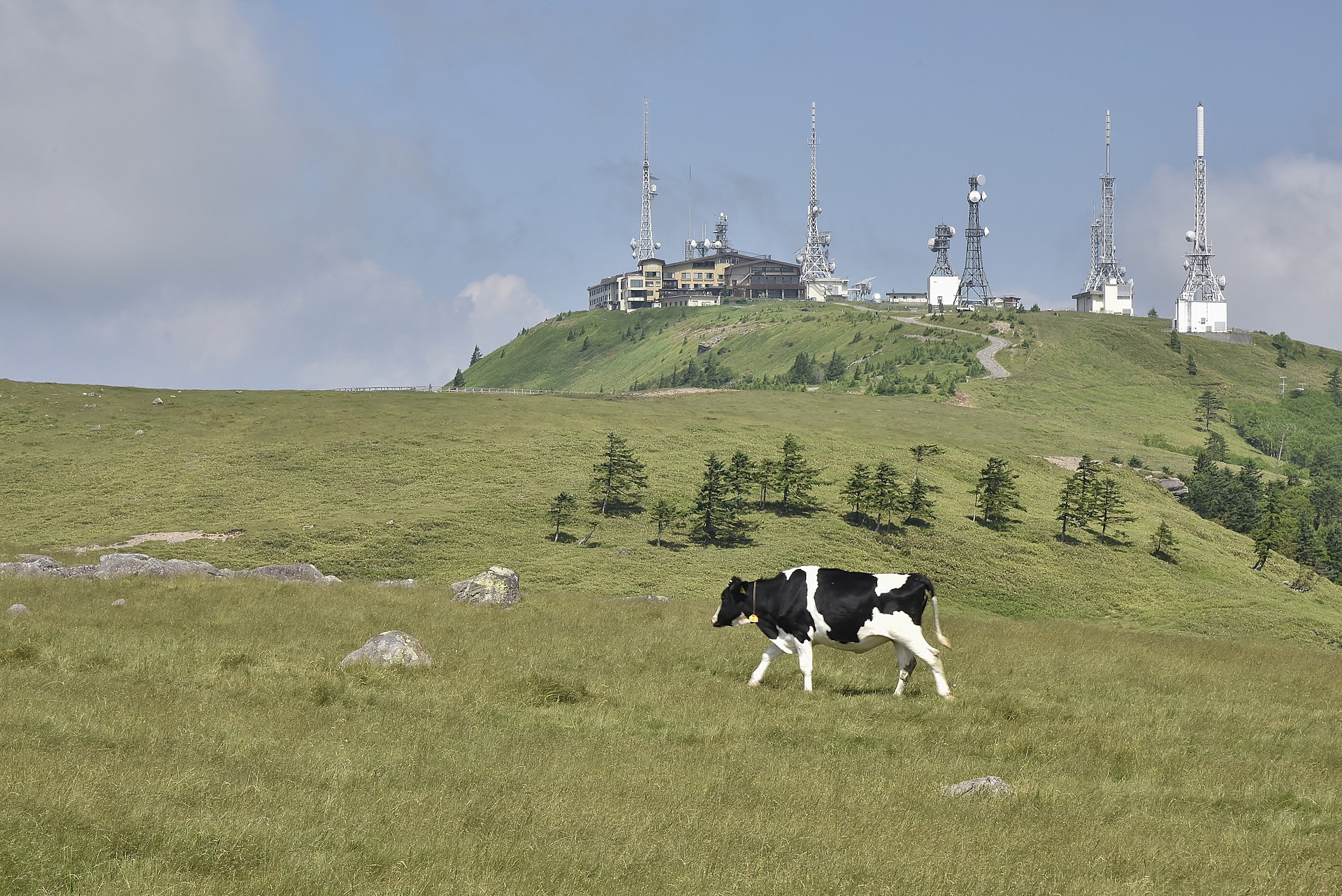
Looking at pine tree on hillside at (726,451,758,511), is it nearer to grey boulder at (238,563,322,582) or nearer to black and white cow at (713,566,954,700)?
grey boulder at (238,563,322,582)

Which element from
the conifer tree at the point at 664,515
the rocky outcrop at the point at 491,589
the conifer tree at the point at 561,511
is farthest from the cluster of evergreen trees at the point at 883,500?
the rocky outcrop at the point at 491,589

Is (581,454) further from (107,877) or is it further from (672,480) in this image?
(107,877)

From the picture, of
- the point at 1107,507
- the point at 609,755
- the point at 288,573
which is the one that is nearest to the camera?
the point at 609,755

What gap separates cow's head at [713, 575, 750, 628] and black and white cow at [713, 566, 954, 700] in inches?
34.2

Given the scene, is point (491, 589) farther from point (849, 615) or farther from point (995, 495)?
point (995, 495)

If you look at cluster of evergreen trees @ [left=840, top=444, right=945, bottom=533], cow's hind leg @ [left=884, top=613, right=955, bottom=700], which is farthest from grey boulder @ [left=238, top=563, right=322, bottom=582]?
cluster of evergreen trees @ [left=840, top=444, right=945, bottom=533]

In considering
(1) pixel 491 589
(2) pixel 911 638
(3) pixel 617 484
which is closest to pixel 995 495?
(3) pixel 617 484

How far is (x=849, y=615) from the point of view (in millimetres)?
20688

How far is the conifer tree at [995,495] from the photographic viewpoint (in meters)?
75.4

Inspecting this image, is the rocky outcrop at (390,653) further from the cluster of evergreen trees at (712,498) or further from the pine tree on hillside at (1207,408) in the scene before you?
the pine tree on hillside at (1207,408)

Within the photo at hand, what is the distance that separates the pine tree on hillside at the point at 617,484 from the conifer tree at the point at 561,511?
2.21m

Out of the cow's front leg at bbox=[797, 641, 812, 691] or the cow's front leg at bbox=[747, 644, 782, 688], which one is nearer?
the cow's front leg at bbox=[797, 641, 812, 691]

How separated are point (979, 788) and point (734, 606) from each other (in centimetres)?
896

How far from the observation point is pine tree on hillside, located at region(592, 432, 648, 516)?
231 ft
